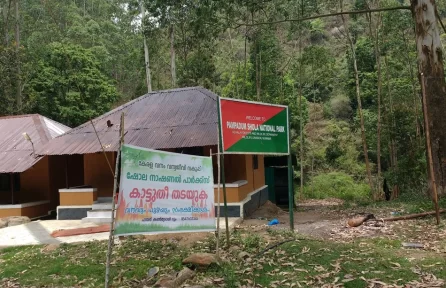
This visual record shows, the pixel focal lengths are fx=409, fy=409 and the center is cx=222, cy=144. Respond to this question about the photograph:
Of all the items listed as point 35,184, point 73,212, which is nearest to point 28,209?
point 35,184

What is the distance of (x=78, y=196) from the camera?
1295 centimetres

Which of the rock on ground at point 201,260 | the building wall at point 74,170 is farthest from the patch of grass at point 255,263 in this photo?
the building wall at point 74,170

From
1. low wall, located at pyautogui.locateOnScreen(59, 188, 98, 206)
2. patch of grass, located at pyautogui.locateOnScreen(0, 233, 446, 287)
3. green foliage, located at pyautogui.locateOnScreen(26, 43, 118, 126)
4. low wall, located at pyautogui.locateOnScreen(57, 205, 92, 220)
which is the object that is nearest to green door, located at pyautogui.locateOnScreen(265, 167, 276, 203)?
low wall, located at pyautogui.locateOnScreen(59, 188, 98, 206)

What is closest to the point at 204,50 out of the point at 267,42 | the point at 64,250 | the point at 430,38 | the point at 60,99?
the point at 267,42

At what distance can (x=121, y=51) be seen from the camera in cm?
3769

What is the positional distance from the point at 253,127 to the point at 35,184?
11.6 m

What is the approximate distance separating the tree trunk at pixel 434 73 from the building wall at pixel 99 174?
31.3 ft

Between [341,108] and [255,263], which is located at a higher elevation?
[341,108]

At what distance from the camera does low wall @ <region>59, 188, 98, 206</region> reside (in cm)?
1287

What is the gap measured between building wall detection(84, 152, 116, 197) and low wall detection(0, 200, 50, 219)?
7.52ft

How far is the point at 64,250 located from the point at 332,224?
18.9ft

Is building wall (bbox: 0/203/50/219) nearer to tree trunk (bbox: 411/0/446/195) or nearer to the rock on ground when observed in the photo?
the rock on ground

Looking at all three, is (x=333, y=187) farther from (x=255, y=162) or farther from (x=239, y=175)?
(x=239, y=175)

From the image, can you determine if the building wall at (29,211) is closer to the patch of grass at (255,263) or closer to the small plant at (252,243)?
the patch of grass at (255,263)
